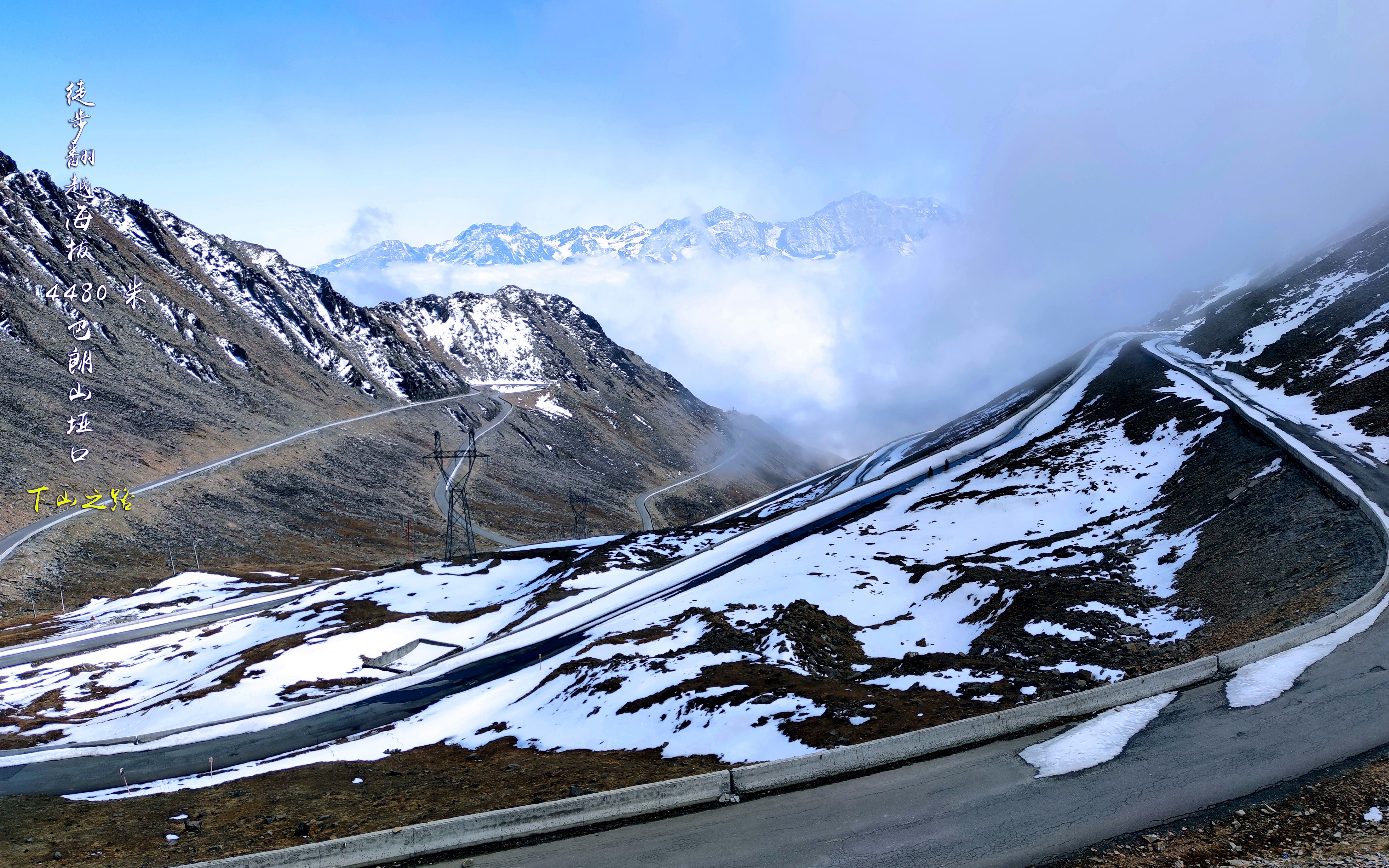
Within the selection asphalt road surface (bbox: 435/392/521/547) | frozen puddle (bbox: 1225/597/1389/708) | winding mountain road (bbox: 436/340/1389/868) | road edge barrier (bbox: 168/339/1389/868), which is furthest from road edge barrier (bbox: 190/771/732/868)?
asphalt road surface (bbox: 435/392/521/547)

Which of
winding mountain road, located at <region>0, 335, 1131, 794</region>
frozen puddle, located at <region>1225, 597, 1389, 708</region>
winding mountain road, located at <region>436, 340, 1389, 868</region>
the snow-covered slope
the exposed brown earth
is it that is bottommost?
winding mountain road, located at <region>436, 340, 1389, 868</region>

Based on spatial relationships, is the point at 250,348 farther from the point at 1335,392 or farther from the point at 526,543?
the point at 1335,392

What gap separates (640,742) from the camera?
82.1ft

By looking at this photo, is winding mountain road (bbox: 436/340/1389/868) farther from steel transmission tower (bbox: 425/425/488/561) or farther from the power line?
the power line

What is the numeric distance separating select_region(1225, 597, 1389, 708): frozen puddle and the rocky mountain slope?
93929mm

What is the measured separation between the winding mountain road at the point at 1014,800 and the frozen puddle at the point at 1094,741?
0.24 metres

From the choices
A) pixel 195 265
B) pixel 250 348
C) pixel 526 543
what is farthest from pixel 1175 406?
pixel 195 265

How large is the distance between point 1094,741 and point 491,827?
13.2m

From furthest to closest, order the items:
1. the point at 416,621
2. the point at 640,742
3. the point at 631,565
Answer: the point at 631,565 < the point at 416,621 < the point at 640,742

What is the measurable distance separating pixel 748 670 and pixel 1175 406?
6318cm

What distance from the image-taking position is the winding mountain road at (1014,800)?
13.7 metres

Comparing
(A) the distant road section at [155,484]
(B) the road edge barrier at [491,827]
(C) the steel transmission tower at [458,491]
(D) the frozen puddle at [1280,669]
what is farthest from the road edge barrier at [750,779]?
(A) the distant road section at [155,484]

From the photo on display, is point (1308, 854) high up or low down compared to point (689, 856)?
down

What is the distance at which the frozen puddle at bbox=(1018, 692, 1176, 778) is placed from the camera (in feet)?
51.8
